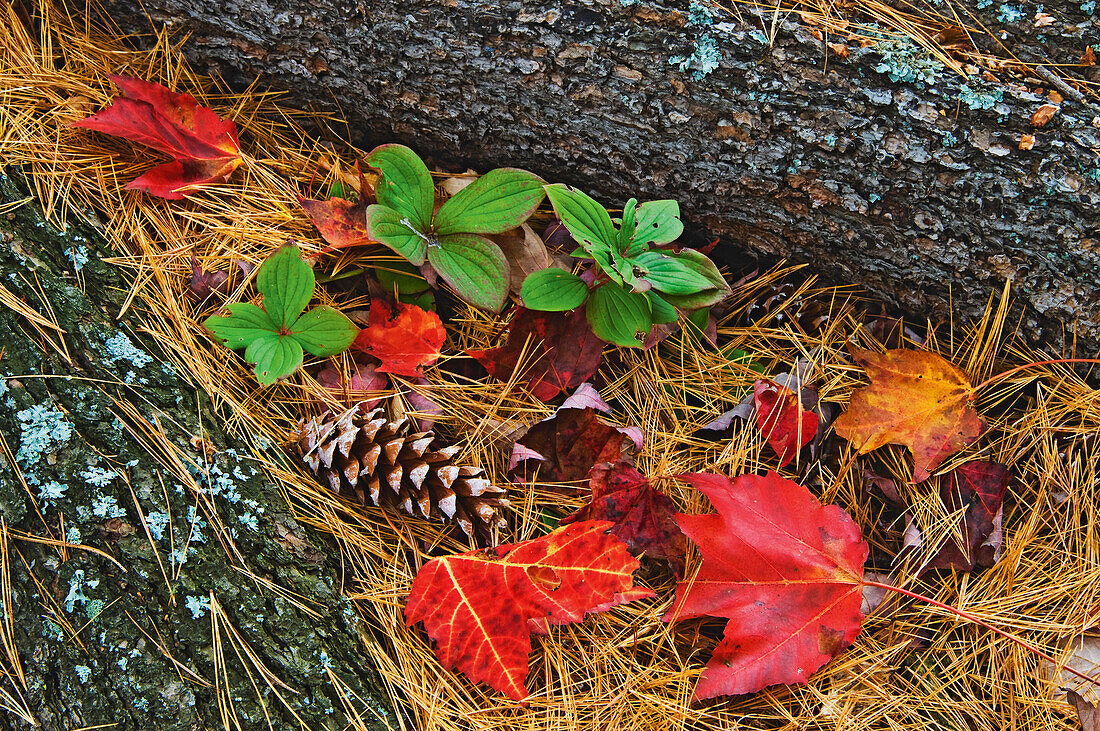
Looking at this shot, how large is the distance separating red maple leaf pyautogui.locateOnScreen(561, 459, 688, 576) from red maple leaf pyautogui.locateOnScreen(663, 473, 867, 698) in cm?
9

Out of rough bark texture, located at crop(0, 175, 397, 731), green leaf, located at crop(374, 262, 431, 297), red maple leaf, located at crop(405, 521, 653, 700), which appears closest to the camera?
rough bark texture, located at crop(0, 175, 397, 731)

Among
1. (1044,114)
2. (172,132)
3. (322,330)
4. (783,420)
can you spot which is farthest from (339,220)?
(1044,114)

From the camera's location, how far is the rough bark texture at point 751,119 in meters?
1.41

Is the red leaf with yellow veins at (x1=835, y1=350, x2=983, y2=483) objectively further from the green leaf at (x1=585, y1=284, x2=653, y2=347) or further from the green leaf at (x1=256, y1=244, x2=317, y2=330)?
the green leaf at (x1=256, y1=244, x2=317, y2=330)

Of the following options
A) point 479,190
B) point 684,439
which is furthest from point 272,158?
point 684,439

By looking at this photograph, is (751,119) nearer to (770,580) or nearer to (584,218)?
(584,218)

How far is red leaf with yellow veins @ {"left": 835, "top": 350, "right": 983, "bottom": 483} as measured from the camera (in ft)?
4.97

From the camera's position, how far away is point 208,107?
1.69 m

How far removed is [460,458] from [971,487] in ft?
3.95

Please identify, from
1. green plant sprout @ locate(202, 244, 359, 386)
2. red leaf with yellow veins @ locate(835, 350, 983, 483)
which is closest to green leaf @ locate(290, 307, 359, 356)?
green plant sprout @ locate(202, 244, 359, 386)

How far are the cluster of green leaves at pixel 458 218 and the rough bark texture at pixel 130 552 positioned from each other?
1.97 ft

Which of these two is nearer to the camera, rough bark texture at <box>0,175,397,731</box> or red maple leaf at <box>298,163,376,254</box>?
rough bark texture at <box>0,175,397,731</box>

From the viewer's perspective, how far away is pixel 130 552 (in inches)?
48.2

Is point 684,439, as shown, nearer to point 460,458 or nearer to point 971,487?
point 460,458
